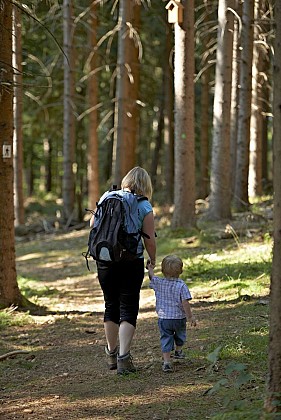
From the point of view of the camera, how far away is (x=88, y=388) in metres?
6.33

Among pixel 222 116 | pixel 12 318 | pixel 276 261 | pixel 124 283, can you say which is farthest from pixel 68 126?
pixel 276 261

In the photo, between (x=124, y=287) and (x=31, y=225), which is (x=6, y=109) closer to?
(x=124, y=287)

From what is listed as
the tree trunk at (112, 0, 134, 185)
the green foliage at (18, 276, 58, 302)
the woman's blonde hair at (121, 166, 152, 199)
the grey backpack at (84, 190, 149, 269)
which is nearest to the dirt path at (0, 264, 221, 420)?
the grey backpack at (84, 190, 149, 269)

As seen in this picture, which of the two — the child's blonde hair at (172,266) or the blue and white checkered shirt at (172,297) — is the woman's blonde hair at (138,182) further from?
the blue and white checkered shirt at (172,297)

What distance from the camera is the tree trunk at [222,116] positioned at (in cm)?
1456

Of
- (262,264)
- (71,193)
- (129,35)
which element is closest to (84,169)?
(71,193)

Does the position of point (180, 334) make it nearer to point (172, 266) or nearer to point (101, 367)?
point (172, 266)

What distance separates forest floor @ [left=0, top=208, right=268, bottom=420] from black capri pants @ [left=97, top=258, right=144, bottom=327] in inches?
23.2

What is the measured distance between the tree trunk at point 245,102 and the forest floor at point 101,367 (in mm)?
5904

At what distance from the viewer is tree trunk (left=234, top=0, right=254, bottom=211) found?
15.4m

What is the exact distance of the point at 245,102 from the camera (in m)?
15.9

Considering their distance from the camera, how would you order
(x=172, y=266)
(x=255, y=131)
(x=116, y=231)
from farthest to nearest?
(x=255, y=131), (x=172, y=266), (x=116, y=231)

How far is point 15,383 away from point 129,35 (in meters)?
12.2

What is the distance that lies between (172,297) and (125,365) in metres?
0.78
